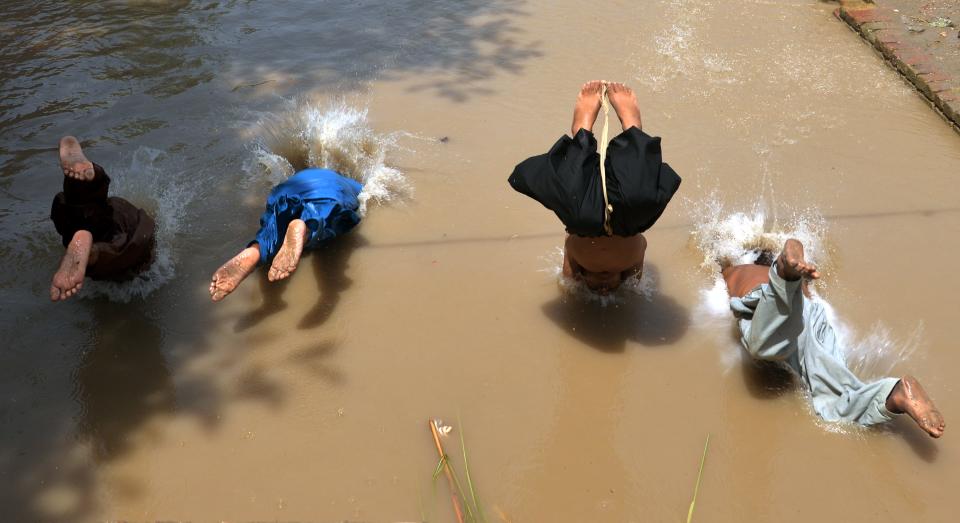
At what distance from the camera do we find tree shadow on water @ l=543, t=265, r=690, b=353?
3.38m

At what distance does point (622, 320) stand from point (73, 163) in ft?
8.64

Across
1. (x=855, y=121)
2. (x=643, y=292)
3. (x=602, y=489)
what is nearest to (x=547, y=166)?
(x=643, y=292)

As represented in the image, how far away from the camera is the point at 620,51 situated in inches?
224

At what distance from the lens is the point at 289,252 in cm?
330

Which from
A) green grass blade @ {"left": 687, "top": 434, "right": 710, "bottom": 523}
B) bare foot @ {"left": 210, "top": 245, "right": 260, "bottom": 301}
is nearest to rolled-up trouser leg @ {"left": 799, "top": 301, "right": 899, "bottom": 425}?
green grass blade @ {"left": 687, "top": 434, "right": 710, "bottom": 523}

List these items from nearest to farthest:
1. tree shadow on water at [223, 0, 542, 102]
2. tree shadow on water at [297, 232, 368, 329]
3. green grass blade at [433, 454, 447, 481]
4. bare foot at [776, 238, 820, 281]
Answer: bare foot at [776, 238, 820, 281] → green grass blade at [433, 454, 447, 481] → tree shadow on water at [297, 232, 368, 329] → tree shadow on water at [223, 0, 542, 102]

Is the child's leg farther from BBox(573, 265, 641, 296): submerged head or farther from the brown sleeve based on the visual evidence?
the brown sleeve

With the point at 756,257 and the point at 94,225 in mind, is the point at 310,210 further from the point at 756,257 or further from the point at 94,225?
the point at 756,257

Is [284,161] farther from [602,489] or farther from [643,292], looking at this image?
[602,489]

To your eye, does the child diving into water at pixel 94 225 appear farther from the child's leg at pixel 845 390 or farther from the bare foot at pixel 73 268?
the child's leg at pixel 845 390

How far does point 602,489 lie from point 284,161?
2746 mm

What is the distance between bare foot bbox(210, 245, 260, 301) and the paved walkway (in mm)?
4519

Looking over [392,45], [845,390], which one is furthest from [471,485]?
[392,45]

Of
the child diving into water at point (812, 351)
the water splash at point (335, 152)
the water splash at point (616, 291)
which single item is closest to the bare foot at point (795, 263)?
the child diving into water at point (812, 351)
